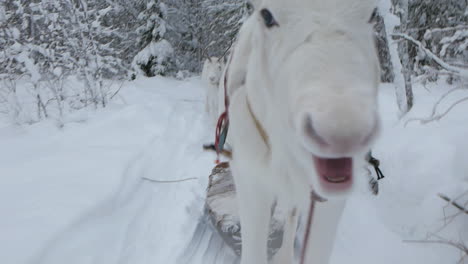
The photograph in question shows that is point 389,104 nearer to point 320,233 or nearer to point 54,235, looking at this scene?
point 320,233

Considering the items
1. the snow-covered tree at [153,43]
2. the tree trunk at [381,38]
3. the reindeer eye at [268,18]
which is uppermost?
the reindeer eye at [268,18]

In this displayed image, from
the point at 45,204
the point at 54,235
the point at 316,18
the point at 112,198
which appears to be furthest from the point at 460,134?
the point at 45,204

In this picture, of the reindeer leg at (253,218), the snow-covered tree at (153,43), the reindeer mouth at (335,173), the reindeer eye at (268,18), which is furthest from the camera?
the snow-covered tree at (153,43)

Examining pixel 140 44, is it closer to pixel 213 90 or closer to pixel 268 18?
pixel 213 90

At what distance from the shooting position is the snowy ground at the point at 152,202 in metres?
2.26

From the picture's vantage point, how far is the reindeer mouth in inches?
35.7

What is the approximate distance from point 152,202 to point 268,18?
2.66 metres

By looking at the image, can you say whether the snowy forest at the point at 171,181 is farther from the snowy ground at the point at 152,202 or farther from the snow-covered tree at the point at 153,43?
the snow-covered tree at the point at 153,43

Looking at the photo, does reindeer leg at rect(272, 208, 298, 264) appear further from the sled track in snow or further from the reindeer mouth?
the reindeer mouth

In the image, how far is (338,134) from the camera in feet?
2.42

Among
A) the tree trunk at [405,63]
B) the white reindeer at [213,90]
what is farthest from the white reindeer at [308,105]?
the white reindeer at [213,90]

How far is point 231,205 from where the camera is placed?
9.53ft

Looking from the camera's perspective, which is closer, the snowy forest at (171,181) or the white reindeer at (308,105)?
the white reindeer at (308,105)

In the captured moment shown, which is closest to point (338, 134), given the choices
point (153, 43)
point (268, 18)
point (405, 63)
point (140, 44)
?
point (268, 18)
